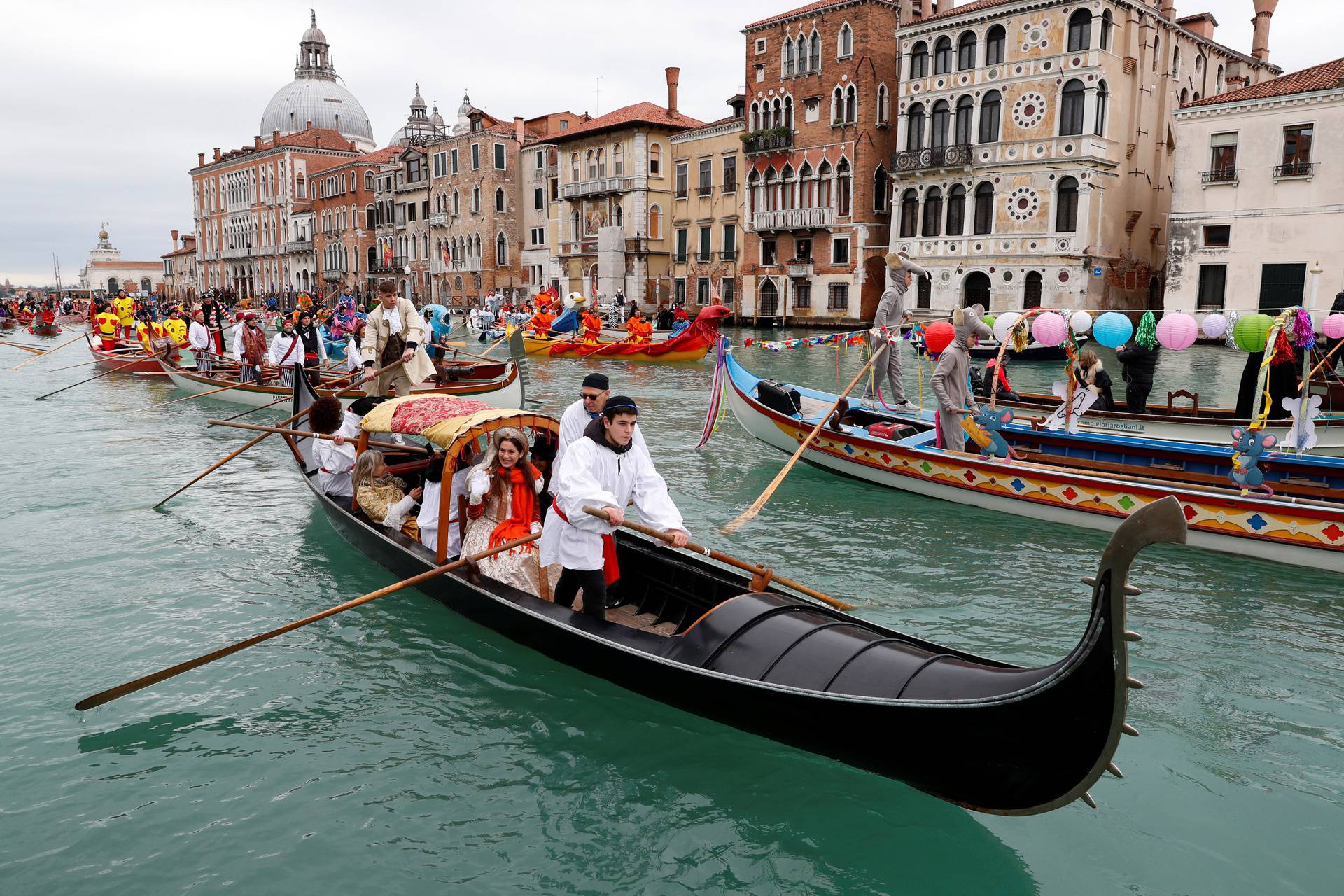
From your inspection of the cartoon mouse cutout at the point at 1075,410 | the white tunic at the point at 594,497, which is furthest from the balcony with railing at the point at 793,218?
the white tunic at the point at 594,497

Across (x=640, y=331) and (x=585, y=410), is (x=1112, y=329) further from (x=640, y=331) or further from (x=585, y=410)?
(x=640, y=331)

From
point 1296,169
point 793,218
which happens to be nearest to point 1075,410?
point 1296,169

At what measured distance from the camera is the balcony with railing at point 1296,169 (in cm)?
2125

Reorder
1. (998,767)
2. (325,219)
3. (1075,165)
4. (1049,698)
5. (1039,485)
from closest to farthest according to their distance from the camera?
(1049,698) < (998,767) < (1039,485) < (1075,165) < (325,219)

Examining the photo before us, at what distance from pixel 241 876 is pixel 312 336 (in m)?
11.7

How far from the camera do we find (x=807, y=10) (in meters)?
30.2

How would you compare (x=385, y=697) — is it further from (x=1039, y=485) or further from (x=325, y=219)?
(x=325, y=219)

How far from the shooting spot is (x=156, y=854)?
11.7ft

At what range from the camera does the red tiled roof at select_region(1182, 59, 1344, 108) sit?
2073 cm

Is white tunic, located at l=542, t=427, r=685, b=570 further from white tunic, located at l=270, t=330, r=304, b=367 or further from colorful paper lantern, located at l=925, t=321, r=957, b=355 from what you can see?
white tunic, located at l=270, t=330, r=304, b=367

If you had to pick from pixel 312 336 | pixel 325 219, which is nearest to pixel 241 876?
pixel 312 336

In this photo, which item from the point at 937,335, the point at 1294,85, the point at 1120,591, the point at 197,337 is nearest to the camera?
the point at 1120,591

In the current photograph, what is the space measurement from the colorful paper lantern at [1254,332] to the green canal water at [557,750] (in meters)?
2.06

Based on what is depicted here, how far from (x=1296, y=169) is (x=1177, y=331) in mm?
17394
